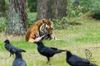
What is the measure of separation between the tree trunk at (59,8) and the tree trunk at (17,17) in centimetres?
795

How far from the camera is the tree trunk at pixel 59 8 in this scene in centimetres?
2742

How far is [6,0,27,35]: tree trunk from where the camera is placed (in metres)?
19.2

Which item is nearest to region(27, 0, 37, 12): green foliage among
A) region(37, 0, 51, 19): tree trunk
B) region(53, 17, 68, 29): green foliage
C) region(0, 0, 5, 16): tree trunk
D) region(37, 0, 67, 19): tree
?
region(0, 0, 5, 16): tree trunk

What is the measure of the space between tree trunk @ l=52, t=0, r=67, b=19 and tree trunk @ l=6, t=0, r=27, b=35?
795 cm

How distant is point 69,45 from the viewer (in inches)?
651

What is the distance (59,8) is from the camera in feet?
93.1

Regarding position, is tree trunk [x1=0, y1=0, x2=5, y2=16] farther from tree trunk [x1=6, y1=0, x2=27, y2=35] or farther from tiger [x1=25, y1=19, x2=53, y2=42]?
tiger [x1=25, y1=19, x2=53, y2=42]

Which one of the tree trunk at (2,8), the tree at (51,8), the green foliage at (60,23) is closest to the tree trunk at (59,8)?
the tree at (51,8)

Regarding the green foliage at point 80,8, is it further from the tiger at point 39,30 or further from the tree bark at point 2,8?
the tiger at point 39,30

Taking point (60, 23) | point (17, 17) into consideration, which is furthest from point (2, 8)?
point (17, 17)

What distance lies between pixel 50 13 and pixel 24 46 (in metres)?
9.43

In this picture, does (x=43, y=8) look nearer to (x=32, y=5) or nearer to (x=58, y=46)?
(x=58, y=46)

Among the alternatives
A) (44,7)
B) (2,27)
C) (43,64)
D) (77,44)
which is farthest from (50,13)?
(43,64)

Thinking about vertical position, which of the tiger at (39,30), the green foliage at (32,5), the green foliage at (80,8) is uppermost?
the tiger at (39,30)
